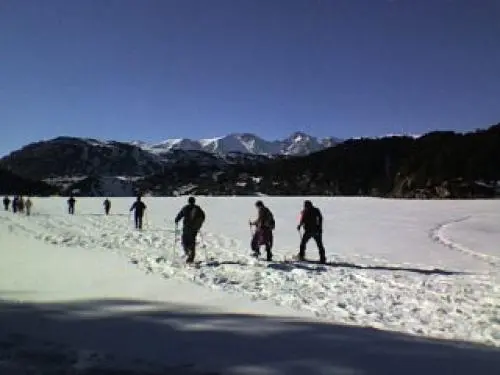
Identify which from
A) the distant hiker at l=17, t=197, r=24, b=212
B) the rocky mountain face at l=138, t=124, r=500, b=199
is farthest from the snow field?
the rocky mountain face at l=138, t=124, r=500, b=199

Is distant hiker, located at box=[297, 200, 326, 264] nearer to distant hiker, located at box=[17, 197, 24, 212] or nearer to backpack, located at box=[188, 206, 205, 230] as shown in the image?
backpack, located at box=[188, 206, 205, 230]

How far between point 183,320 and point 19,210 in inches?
1658

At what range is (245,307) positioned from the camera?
33.9ft

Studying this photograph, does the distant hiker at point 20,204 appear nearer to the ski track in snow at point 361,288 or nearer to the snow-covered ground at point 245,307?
the snow-covered ground at point 245,307

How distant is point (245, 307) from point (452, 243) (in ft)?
55.5

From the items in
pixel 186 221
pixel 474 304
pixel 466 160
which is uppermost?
pixel 466 160

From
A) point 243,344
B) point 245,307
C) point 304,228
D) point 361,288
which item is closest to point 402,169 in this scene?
point 304,228

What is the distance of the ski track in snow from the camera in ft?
→ 32.8

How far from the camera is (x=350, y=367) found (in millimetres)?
5902

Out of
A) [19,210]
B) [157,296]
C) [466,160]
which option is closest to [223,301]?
[157,296]

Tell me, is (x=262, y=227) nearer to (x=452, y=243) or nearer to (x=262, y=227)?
(x=262, y=227)

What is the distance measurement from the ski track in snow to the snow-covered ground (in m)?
0.03

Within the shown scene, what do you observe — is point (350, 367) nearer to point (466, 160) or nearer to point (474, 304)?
point (474, 304)

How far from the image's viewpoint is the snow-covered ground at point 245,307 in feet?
20.4
